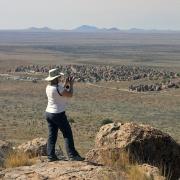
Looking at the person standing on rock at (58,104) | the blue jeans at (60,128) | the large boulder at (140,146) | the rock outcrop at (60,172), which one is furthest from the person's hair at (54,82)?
the rock outcrop at (60,172)

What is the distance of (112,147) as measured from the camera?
10.3 m

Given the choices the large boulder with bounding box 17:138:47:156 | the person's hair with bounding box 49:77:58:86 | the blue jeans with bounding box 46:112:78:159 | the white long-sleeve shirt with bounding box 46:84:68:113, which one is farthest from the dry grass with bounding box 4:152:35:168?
the large boulder with bounding box 17:138:47:156

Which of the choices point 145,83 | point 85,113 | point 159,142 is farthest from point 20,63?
point 159,142

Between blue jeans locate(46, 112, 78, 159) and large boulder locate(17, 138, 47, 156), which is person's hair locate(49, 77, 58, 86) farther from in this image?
large boulder locate(17, 138, 47, 156)

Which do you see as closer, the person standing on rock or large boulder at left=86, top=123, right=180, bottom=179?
the person standing on rock

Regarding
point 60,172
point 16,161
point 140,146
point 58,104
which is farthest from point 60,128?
point 60,172

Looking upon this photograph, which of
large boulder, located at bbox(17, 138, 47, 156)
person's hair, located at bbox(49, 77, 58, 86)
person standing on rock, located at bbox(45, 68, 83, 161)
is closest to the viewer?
person standing on rock, located at bbox(45, 68, 83, 161)

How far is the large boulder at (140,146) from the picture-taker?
10.3 m

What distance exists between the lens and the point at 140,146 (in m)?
10.4

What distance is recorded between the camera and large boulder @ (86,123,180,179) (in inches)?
405

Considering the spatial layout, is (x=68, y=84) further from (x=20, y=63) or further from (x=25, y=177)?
(x=20, y=63)

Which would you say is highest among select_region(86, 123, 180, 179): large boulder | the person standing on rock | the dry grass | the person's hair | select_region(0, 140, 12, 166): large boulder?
the person's hair

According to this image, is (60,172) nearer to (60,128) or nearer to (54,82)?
(60,128)

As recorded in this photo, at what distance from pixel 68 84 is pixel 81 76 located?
6397 cm
